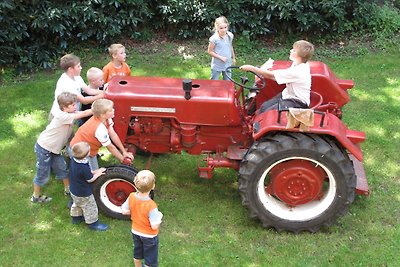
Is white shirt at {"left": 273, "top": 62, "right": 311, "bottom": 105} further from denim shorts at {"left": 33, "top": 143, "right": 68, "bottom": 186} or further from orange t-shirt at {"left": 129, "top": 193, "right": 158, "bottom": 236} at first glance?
denim shorts at {"left": 33, "top": 143, "right": 68, "bottom": 186}

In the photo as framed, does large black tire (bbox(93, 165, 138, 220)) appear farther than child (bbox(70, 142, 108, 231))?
Yes

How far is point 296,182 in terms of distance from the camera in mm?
5004

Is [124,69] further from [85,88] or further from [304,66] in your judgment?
[304,66]

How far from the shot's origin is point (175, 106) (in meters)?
5.11

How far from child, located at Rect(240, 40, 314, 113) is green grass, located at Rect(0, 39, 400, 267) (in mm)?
1179

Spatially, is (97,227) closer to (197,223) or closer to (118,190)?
(118,190)

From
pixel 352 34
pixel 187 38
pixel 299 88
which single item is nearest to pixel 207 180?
pixel 299 88

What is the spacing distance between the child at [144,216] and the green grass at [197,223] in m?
0.35

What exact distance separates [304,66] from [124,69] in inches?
82.1

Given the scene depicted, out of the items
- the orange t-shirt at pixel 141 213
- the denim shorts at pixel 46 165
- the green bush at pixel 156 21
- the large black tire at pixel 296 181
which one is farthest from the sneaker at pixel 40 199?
the green bush at pixel 156 21

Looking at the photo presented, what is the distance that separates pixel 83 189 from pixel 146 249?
34.0 inches

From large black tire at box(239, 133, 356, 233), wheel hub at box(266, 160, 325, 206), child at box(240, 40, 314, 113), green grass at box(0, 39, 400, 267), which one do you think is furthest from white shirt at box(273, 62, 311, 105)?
green grass at box(0, 39, 400, 267)

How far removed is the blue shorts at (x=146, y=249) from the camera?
4.37 meters

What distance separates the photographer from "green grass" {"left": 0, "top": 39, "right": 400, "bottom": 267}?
15.8ft
